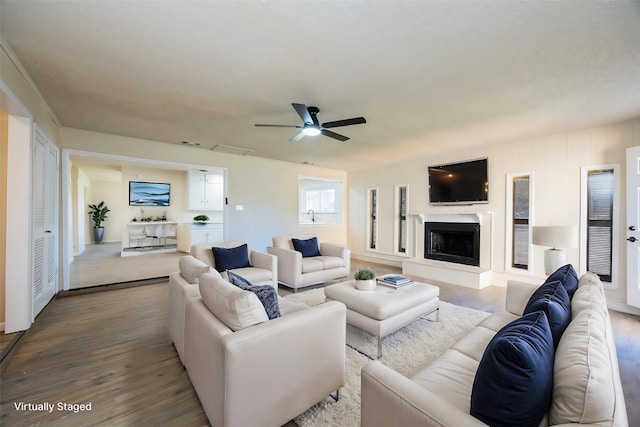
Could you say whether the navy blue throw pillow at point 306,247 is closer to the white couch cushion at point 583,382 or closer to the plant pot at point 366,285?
the plant pot at point 366,285

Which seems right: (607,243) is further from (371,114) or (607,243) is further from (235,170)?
(235,170)

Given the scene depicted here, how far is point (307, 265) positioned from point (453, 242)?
9.99 ft

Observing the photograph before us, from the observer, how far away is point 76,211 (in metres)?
7.34

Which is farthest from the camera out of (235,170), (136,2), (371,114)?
(235,170)

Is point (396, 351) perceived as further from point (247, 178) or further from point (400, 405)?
point (247, 178)

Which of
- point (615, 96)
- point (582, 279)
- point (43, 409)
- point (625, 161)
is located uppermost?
point (615, 96)

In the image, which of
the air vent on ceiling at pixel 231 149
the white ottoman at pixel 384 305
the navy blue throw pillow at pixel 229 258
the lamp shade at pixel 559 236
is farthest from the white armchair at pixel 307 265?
the lamp shade at pixel 559 236

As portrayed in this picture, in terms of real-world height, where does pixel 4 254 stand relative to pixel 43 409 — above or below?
above

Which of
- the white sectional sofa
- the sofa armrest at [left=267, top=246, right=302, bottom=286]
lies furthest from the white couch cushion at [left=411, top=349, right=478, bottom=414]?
the sofa armrest at [left=267, top=246, right=302, bottom=286]

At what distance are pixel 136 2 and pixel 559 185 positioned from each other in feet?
17.1

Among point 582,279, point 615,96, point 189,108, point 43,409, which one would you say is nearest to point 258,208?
point 189,108

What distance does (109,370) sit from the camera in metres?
2.00

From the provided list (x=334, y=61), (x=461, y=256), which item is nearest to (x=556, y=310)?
(x=334, y=61)

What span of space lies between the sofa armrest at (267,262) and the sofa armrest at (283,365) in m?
2.05
